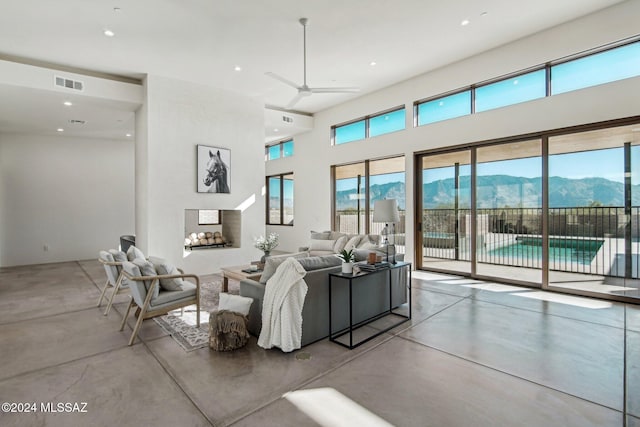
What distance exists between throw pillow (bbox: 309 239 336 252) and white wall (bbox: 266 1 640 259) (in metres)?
1.78

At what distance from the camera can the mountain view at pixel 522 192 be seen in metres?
4.70

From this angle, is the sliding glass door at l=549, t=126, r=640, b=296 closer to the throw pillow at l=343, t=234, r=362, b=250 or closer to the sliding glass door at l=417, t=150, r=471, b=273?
the sliding glass door at l=417, t=150, r=471, b=273

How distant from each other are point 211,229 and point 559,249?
7.03 m

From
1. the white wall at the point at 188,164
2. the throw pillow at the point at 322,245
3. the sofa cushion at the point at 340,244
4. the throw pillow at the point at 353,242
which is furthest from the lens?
the throw pillow at the point at 322,245

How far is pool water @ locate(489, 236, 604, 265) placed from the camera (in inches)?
192

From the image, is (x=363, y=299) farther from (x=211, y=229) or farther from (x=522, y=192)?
(x=211, y=229)

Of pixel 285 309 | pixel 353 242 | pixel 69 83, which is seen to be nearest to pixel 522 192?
pixel 353 242

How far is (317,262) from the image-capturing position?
333cm

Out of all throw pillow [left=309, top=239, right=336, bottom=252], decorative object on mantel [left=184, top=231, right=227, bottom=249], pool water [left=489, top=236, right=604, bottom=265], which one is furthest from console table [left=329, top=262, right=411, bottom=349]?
decorative object on mantel [left=184, top=231, right=227, bottom=249]

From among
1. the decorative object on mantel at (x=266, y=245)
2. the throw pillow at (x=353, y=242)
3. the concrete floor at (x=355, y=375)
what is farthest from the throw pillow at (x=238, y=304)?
the throw pillow at (x=353, y=242)

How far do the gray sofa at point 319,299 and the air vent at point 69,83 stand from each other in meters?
5.18

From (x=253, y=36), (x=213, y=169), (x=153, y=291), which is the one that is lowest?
(x=153, y=291)

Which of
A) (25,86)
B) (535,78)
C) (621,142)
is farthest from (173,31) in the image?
(621,142)

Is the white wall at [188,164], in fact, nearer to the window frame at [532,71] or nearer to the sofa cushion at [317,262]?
the window frame at [532,71]
